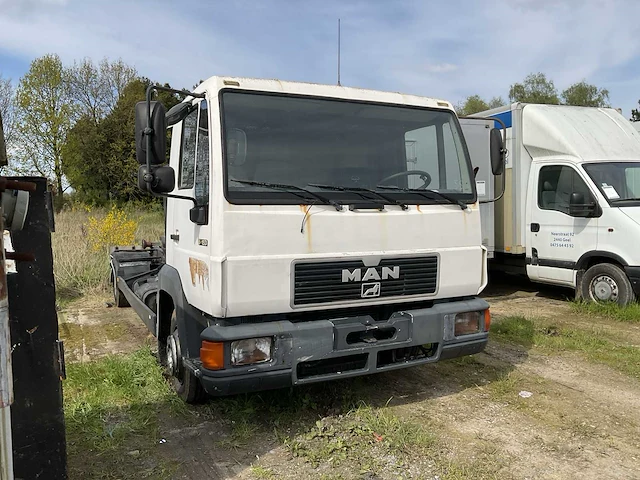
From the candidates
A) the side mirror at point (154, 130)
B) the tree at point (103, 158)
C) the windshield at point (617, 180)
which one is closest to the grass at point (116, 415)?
the side mirror at point (154, 130)

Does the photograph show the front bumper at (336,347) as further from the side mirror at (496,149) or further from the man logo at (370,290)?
the side mirror at (496,149)

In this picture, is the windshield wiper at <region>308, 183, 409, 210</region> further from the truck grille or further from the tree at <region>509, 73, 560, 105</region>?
the tree at <region>509, 73, 560, 105</region>

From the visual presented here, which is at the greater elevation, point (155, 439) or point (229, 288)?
point (229, 288)

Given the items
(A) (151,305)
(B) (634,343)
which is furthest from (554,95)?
(A) (151,305)

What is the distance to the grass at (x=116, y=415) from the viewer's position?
130 inches

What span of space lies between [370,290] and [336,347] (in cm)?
46

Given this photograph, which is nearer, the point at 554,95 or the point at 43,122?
the point at 43,122

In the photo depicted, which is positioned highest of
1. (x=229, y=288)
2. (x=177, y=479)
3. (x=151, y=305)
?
(x=229, y=288)

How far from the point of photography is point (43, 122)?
2514 centimetres

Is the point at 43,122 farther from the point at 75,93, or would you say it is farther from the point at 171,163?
the point at 171,163

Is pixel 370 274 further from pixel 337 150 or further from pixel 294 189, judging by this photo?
pixel 337 150

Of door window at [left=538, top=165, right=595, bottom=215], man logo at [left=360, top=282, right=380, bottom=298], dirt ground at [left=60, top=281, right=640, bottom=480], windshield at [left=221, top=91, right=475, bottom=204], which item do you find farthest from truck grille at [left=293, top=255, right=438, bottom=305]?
door window at [left=538, top=165, right=595, bottom=215]

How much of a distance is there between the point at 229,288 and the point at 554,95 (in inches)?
1671

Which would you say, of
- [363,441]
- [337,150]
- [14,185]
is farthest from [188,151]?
[363,441]
